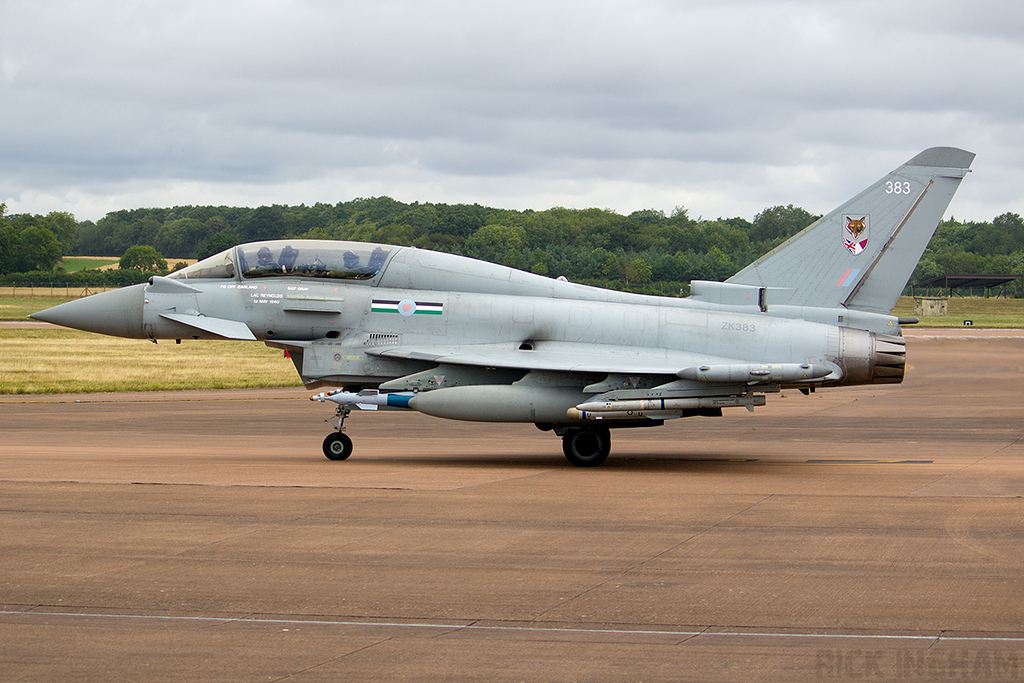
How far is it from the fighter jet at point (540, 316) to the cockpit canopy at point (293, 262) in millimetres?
22

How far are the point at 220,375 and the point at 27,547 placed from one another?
95.3 ft

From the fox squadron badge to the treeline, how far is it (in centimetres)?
2495

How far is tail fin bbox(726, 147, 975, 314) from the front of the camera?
631 inches

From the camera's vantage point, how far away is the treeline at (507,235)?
5944cm

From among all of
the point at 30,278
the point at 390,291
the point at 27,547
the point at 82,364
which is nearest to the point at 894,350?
the point at 390,291

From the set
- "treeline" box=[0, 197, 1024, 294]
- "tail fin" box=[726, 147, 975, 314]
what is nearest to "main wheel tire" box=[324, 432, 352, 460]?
"tail fin" box=[726, 147, 975, 314]

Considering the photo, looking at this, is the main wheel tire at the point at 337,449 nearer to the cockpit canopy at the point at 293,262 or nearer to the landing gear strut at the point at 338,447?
the landing gear strut at the point at 338,447

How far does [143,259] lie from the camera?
82.4m

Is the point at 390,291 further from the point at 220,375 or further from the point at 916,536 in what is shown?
the point at 220,375

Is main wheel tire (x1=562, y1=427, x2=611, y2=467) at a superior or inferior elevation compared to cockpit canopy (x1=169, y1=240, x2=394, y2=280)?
inferior

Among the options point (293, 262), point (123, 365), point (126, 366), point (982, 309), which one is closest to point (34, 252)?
point (123, 365)

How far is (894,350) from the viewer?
15.3 metres

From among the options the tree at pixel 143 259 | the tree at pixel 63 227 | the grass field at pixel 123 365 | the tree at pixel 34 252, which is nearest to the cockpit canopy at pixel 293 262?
the grass field at pixel 123 365

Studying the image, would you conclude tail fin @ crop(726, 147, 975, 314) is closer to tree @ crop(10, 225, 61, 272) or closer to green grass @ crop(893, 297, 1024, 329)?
green grass @ crop(893, 297, 1024, 329)
